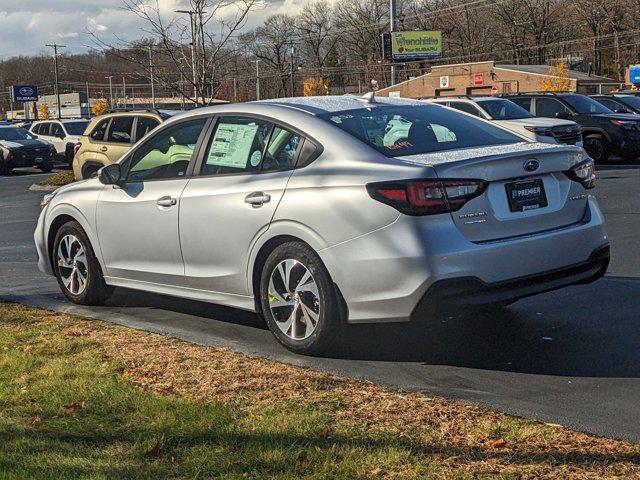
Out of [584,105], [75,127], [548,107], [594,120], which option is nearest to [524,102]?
[548,107]

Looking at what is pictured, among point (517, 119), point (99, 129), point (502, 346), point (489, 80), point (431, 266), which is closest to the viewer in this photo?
point (431, 266)

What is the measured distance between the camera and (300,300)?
5.98m

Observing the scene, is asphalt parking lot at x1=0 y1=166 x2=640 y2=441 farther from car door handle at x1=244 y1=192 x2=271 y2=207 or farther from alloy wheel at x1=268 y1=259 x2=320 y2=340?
car door handle at x1=244 y1=192 x2=271 y2=207

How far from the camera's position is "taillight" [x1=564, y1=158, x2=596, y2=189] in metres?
6.07

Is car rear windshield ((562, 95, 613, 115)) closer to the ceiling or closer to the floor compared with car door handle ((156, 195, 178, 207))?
closer to the ceiling

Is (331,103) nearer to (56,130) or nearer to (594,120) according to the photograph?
(594,120)

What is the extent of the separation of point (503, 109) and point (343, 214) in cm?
1685

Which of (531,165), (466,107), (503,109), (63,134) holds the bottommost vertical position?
(531,165)

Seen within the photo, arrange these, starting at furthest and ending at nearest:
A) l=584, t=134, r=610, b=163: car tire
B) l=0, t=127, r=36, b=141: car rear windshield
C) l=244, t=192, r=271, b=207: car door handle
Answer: l=0, t=127, r=36, b=141: car rear windshield → l=584, t=134, r=610, b=163: car tire → l=244, t=192, r=271, b=207: car door handle

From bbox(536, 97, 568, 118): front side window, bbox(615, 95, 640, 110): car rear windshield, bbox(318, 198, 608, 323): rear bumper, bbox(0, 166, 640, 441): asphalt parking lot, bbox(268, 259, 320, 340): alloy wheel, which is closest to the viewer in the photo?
bbox(0, 166, 640, 441): asphalt parking lot

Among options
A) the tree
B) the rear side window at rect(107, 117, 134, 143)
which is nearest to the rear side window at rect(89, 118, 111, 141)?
the rear side window at rect(107, 117, 134, 143)

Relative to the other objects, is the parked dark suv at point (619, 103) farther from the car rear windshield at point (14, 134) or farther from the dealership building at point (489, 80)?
the dealership building at point (489, 80)

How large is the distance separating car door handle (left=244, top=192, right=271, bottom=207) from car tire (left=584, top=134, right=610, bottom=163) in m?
18.5

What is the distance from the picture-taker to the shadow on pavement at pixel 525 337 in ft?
18.8
